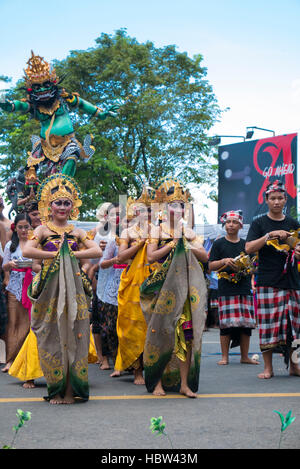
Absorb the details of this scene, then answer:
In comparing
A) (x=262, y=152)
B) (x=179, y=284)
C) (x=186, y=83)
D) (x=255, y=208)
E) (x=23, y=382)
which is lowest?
(x=23, y=382)

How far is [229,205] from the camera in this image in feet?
73.7

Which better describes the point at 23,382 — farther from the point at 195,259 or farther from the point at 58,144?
the point at 58,144

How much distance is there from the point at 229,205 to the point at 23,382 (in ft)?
54.5

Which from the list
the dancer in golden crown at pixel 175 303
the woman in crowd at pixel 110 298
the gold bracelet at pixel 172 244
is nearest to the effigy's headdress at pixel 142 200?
the woman in crowd at pixel 110 298

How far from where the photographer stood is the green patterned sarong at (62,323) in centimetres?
538

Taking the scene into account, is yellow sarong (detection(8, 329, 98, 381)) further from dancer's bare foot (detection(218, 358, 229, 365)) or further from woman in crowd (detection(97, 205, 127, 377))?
dancer's bare foot (detection(218, 358, 229, 365))

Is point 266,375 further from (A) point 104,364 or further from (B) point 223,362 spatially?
(A) point 104,364

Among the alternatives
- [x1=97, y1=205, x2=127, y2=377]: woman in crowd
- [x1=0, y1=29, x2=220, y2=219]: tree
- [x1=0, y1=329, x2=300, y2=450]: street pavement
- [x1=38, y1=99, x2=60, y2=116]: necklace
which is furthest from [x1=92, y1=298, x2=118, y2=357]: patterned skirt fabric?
[x1=0, y1=29, x2=220, y2=219]: tree

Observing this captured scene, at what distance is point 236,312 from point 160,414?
350 centimetres

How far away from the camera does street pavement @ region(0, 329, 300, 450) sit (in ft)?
12.7

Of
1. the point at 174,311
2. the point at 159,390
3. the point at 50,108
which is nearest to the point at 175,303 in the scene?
the point at 174,311

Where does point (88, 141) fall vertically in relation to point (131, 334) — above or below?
above

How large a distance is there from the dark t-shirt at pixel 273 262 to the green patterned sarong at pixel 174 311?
3.90 ft
